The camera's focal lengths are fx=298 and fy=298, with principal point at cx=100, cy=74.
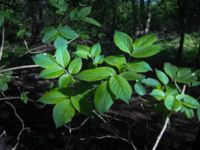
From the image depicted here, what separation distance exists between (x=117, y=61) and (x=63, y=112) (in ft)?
0.62

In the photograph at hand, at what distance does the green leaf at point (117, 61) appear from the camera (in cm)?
73

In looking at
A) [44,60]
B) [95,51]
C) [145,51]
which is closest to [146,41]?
[145,51]

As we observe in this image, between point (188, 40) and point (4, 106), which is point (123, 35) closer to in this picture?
point (4, 106)

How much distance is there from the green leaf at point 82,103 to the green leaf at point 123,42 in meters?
0.16

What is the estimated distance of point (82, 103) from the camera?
0.67 metres

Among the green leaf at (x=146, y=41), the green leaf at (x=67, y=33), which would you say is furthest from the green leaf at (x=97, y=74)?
the green leaf at (x=67, y=33)

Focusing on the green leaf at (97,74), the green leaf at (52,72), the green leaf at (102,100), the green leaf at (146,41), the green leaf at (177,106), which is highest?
the green leaf at (146,41)

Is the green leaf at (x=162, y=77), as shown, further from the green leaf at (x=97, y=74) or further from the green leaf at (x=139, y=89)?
the green leaf at (x=97, y=74)

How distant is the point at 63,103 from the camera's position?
0.68 m

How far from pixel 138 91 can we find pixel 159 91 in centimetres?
6

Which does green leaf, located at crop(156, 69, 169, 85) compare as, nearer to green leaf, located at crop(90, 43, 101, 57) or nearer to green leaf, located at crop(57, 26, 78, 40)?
green leaf, located at crop(90, 43, 101, 57)

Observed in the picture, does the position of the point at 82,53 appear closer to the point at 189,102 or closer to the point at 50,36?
the point at 50,36

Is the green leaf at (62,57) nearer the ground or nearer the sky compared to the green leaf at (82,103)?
nearer the sky

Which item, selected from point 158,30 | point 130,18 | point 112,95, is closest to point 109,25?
point 130,18
